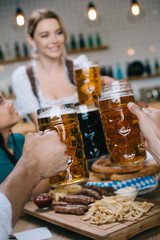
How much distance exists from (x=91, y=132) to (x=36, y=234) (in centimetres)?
51

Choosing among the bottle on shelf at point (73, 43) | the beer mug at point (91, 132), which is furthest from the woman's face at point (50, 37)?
the bottle on shelf at point (73, 43)

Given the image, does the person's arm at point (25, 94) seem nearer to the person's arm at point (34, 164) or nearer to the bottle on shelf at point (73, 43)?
the person's arm at point (34, 164)

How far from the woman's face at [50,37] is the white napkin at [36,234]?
1457mm

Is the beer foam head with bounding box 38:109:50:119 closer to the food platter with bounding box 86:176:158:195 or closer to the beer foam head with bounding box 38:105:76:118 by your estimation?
the beer foam head with bounding box 38:105:76:118

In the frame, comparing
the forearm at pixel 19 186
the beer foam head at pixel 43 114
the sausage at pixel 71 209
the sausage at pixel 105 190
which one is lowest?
the sausage at pixel 71 209

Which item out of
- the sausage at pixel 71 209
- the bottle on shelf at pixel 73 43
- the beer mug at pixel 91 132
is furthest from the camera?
the bottle on shelf at pixel 73 43

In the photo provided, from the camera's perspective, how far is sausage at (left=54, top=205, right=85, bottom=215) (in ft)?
3.52

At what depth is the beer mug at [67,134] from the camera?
84cm

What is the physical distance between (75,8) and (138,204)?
464cm

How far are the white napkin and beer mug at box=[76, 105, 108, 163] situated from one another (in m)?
0.40

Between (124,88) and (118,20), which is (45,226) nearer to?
(124,88)

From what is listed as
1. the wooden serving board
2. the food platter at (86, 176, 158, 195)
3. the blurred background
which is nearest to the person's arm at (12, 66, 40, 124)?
the food platter at (86, 176, 158, 195)

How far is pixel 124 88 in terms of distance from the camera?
92 cm

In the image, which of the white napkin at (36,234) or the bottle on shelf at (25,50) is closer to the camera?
the white napkin at (36,234)
